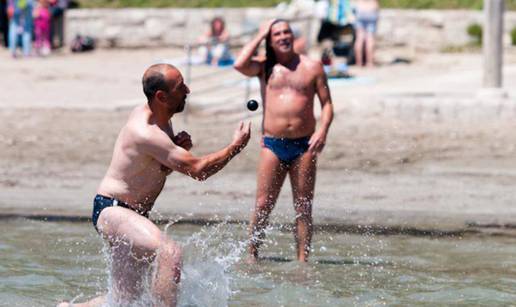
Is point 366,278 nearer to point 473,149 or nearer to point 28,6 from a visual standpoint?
point 473,149

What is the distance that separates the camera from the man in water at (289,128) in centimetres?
941

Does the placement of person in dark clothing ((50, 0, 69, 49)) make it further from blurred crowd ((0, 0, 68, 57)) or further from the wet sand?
the wet sand

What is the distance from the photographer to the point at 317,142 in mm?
9344

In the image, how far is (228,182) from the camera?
13.2m

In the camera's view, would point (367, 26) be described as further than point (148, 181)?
→ Yes

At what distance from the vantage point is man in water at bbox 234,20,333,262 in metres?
9.41

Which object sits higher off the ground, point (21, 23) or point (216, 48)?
point (21, 23)

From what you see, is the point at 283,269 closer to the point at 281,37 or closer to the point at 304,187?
the point at 304,187

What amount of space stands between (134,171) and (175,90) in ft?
1.72

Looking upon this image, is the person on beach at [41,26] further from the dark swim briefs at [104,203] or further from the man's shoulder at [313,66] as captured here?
the dark swim briefs at [104,203]

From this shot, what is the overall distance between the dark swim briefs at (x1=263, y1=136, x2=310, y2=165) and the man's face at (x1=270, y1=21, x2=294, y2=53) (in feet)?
2.15

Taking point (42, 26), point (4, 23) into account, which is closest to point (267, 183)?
point (42, 26)

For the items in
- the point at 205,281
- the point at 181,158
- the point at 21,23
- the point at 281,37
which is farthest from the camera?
the point at 21,23

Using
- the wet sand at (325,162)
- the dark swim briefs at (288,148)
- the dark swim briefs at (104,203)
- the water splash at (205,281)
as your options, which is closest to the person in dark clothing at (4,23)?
the wet sand at (325,162)
